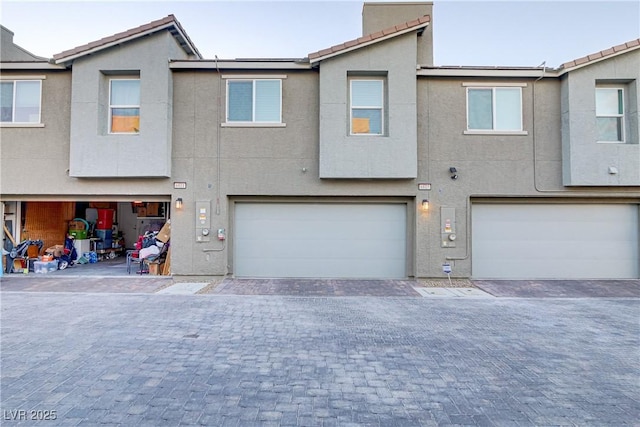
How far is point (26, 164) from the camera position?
9.55m

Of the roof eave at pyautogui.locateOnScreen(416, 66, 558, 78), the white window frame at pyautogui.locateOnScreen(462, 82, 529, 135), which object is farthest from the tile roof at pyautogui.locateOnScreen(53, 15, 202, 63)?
the white window frame at pyautogui.locateOnScreen(462, 82, 529, 135)

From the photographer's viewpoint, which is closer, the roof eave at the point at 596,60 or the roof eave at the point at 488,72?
the roof eave at the point at 596,60

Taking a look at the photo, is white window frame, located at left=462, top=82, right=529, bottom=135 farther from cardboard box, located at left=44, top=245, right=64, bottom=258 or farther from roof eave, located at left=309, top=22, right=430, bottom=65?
cardboard box, located at left=44, top=245, right=64, bottom=258

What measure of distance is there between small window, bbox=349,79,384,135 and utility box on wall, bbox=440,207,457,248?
122 inches

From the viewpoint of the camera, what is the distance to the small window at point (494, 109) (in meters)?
9.65

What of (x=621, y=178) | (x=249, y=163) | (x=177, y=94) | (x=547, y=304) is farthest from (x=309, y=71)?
(x=621, y=178)

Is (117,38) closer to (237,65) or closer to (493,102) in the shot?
(237,65)

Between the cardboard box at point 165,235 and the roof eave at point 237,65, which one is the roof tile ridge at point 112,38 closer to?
the roof eave at point 237,65

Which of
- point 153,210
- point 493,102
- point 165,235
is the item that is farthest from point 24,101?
point 493,102

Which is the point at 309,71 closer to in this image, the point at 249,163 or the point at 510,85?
the point at 249,163

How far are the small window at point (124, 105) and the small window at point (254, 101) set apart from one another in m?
2.65

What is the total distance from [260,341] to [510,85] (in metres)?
9.81

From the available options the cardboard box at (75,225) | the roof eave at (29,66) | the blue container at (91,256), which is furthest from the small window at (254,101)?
the blue container at (91,256)

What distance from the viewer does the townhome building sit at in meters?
9.17
